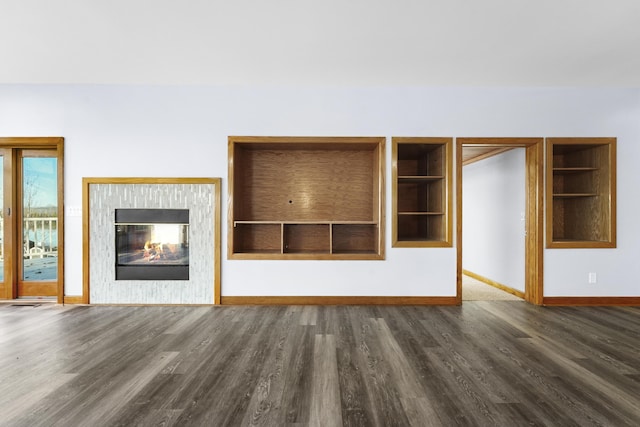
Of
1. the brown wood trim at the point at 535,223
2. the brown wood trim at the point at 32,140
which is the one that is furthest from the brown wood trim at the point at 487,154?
the brown wood trim at the point at 32,140

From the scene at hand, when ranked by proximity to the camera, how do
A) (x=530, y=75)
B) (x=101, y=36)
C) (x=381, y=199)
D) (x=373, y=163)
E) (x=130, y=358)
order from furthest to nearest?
(x=373, y=163) < (x=381, y=199) < (x=530, y=75) < (x=101, y=36) < (x=130, y=358)

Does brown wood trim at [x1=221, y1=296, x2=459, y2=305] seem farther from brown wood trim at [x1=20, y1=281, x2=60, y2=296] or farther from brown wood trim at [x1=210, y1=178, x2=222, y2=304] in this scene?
brown wood trim at [x1=20, y1=281, x2=60, y2=296]

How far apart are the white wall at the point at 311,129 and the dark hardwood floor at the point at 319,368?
413mm

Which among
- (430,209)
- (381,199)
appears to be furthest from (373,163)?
(430,209)

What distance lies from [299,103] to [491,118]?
221cm

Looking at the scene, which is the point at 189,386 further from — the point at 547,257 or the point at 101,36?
the point at 547,257

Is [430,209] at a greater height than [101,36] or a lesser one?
lesser

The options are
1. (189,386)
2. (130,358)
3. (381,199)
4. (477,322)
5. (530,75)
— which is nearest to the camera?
(189,386)

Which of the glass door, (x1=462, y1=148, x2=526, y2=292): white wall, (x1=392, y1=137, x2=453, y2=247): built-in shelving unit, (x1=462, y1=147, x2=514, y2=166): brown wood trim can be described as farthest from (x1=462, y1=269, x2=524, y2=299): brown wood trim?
the glass door

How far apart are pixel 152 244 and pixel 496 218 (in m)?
4.69

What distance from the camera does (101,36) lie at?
2781 millimetres

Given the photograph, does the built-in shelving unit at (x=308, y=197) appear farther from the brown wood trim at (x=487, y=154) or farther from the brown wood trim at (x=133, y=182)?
the brown wood trim at (x=487, y=154)

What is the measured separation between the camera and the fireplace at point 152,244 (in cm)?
382

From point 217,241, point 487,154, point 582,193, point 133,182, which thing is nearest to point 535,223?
Answer: point 582,193
